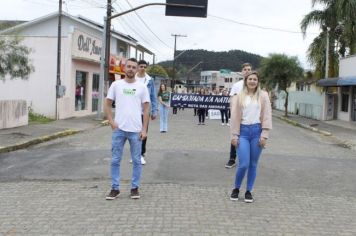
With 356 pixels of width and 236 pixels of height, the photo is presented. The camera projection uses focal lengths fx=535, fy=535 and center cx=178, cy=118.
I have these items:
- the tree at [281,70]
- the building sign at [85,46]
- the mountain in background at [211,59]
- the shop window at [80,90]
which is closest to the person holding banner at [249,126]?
the building sign at [85,46]

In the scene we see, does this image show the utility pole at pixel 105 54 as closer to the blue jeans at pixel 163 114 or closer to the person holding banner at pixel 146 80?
the blue jeans at pixel 163 114

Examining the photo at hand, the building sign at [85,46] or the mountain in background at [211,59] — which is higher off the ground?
the mountain in background at [211,59]

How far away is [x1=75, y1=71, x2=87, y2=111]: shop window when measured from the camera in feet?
88.3

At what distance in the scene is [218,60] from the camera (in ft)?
367

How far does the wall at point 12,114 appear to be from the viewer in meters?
17.0

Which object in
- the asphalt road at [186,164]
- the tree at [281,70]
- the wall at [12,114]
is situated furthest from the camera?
the tree at [281,70]

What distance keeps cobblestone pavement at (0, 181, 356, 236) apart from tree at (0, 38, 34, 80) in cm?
880

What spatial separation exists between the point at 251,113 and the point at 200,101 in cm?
1791

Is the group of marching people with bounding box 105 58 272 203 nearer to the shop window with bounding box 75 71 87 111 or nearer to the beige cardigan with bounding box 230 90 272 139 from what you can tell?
the beige cardigan with bounding box 230 90 272 139

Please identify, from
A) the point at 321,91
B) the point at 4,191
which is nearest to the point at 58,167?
the point at 4,191

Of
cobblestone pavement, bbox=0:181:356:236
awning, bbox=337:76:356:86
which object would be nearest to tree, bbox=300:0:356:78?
awning, bbox=337:76:356:86

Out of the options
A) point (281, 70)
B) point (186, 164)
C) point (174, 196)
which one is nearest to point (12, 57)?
point (186, 164)

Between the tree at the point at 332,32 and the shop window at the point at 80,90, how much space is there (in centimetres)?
1518

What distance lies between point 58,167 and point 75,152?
2100 mm
